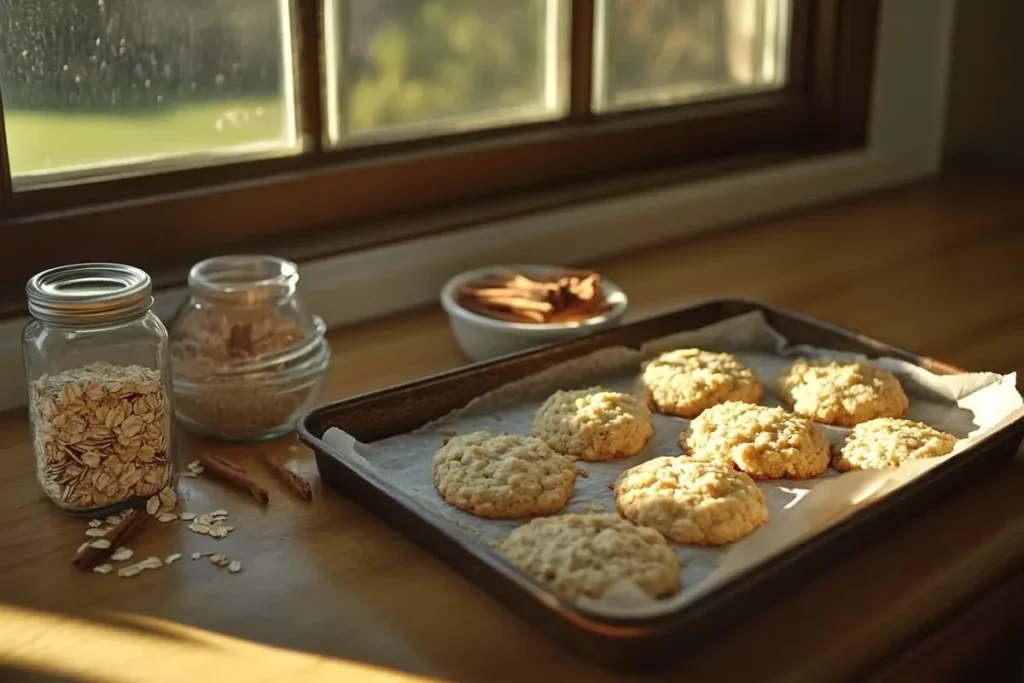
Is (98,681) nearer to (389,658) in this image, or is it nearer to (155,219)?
(389,658)

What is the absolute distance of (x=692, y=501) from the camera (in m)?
0.91

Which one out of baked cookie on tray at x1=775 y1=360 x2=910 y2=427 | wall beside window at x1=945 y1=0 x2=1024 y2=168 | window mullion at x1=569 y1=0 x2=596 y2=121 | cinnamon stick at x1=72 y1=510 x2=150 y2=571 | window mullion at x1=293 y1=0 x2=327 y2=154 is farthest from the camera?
wall beside window at x1=945 y1=0 x2=1024 y2=168

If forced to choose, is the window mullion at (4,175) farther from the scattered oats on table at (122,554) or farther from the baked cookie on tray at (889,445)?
the baked cookie on tray at (889,445)

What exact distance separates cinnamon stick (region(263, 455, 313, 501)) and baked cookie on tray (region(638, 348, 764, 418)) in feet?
1.22

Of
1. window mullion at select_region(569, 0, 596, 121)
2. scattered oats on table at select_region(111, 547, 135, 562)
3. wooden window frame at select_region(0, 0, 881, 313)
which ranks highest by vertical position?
window mullion at select_region(569, 0, 596, 121)

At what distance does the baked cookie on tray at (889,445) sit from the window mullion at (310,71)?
2.40 feet

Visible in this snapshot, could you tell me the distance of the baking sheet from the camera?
2.83 feet

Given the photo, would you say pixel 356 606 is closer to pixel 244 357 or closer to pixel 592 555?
pixel 592 555

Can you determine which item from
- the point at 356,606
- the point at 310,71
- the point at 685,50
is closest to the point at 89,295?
the point at 356,606

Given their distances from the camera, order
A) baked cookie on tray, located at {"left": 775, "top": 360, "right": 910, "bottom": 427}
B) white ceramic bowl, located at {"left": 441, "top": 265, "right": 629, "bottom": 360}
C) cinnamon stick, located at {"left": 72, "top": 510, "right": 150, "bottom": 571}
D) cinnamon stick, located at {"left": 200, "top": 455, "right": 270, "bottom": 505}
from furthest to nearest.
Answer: white ceramic bowl, located at {"left": 441, "top": 265, "right": 629, "bottom": 360}
baked cookie on tray, located at {"left": 775, "top": 360, "right": 910, "bottom": 427}
cinnamon stick, located at {"left": 200, "top": 455, "right": 270, "bottom": 505}
cinnamon stick, located at {"left": 72, "top": 510, "right": 150, "bottom": 571}


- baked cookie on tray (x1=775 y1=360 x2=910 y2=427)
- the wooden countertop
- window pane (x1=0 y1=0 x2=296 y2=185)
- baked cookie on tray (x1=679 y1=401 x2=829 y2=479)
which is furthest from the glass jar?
baked cookie on tray (x1=775 y1=360 x2=910 y2=427)

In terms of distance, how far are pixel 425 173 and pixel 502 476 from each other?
2.19 feet

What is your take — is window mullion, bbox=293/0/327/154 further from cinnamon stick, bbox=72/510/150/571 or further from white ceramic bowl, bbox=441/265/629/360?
cinnamon stick, bbox=72/510/150/571

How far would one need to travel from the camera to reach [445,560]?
0.88 meters
